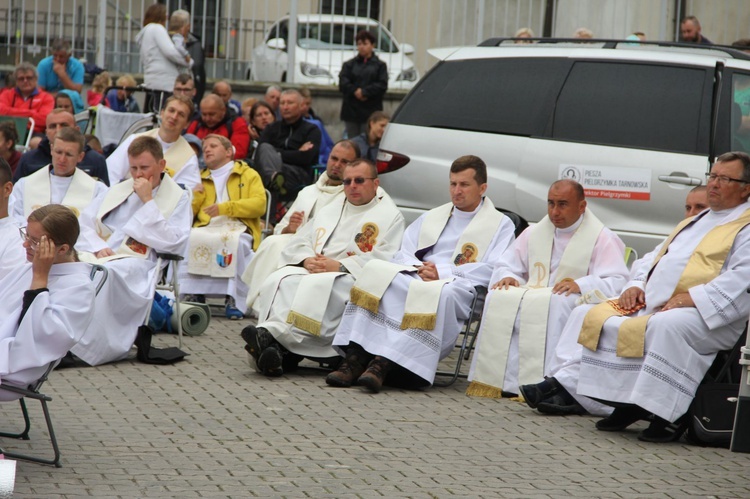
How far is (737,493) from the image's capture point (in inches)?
237

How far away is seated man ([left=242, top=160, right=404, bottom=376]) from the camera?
8.47m

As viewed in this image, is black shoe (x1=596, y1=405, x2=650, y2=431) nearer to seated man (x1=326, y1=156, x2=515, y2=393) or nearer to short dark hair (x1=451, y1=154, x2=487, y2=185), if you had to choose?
seated man (x1=326, y1=156, x2=515, y2=393)

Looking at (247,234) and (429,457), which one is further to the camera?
(247,234)

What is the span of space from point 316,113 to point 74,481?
36.4ft

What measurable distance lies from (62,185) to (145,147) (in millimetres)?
751

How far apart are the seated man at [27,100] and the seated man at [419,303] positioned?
22.6 feet

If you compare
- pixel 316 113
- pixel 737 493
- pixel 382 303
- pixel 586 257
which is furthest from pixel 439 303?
pixel 316 113

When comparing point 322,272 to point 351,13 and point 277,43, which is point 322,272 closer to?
point 351,13

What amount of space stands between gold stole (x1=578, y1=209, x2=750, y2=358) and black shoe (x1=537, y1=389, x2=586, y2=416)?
18.4 inches

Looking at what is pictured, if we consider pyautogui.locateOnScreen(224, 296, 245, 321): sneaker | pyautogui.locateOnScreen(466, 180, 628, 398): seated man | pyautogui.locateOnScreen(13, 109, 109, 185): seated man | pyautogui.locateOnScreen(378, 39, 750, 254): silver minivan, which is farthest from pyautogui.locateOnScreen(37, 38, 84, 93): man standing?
pyautogui.locateOnScreen(466, 180, 628, 398): seated man

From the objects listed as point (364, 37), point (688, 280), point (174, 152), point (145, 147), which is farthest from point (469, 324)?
point (364, 37)

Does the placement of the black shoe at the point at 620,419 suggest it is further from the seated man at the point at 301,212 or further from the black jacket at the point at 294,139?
the black jacket at the point at 294,139

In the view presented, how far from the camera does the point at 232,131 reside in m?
Result: 12.8

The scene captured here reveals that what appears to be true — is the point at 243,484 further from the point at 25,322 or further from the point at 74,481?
the point at 25,322
